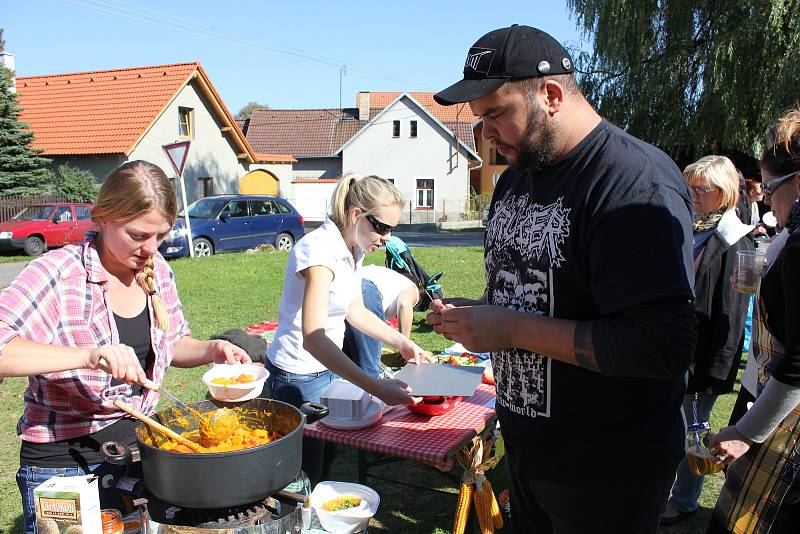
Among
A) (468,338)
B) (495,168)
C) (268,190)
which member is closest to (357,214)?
(468,338)

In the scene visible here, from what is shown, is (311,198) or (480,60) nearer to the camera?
(480,60)

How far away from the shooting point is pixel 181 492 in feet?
4.95

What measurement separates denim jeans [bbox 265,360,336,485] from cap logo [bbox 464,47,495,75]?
176 cm

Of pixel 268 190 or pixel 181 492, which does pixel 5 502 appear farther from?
pixel 268 190

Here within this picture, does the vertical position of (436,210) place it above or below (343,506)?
above

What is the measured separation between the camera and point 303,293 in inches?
106

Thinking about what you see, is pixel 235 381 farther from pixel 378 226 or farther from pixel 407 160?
pixel 407 160

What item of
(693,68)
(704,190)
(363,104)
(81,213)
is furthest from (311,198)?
(704,190)

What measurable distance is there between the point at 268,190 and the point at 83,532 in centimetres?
2721

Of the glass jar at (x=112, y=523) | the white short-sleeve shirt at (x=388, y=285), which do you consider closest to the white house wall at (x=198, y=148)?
the white short-sleeve shirt at (x=388, y=285)

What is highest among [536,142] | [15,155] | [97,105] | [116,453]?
[97,105]

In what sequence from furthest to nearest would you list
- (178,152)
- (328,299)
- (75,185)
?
1. (75,185)
2. (178,152)
3. (328,299)

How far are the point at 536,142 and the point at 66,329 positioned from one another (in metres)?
1.57

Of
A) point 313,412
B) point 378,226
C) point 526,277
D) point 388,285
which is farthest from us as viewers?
point 388,285
